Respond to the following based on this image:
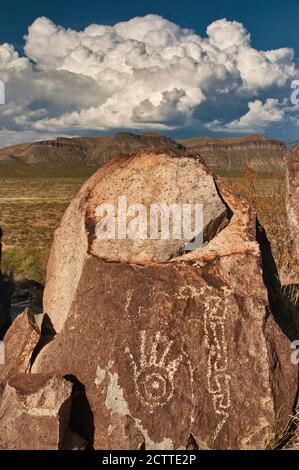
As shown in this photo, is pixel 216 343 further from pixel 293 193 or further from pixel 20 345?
pixel 293 193

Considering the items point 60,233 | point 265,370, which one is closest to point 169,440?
point 265,370

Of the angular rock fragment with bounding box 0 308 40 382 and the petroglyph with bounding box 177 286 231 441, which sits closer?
the petroglyph with bounding box 177 286 231 441

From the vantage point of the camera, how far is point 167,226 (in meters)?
6.96

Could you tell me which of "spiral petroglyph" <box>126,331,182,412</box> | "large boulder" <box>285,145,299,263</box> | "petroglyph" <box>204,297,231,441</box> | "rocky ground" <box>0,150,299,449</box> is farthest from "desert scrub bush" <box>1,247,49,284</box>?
"petroglyph" <box>204,297,231,441</box>

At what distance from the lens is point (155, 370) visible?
603cm

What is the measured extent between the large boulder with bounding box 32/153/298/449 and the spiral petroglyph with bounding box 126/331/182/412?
0.04ft

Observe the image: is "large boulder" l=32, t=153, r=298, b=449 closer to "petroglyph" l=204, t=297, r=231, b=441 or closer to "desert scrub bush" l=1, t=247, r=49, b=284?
"petroglyph" l=204, t=297, r=231, b=441

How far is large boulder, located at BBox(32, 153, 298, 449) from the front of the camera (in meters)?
5.91

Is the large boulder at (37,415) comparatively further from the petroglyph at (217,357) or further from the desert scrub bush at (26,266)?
the desert scrub bush at (26,266)

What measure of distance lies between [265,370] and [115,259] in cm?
233

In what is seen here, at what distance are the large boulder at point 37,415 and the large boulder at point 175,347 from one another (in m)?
0.53

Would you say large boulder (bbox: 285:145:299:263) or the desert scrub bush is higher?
large boulder (bbox: 285:145:299:263)

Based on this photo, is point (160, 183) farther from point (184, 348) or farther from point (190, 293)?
point (184, 348)

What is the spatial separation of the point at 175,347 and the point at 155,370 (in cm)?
36
